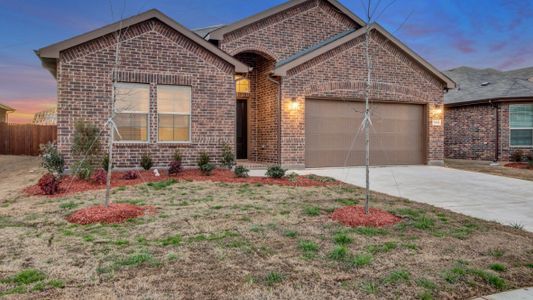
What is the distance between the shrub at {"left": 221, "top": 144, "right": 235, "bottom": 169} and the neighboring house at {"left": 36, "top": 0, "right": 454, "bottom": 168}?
0.82ft

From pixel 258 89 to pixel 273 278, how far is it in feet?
40.6

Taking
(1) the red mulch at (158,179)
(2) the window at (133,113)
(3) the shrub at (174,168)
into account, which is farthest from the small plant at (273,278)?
(2) the window at (133,113)

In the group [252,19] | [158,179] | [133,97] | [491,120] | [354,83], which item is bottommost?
[158,179]

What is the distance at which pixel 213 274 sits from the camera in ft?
12.4

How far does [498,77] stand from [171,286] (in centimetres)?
2553

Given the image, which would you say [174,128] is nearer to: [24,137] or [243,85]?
[243,85]

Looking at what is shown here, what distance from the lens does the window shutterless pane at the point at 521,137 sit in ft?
61.1

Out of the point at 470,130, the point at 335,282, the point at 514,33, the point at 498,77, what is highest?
the point at 514,33

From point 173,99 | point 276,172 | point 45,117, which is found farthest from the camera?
point 45,117

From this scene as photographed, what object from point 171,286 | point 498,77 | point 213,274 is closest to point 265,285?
point 213,274

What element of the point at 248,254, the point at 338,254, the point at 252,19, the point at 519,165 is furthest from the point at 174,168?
the point at 519,165

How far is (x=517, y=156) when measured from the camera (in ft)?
60.2

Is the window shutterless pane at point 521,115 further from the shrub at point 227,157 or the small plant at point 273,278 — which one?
the small plant at point 273,278

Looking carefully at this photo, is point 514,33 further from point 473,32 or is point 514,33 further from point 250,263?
point 250,263
